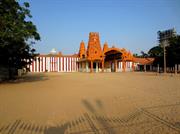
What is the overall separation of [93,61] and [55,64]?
13461 millimetres

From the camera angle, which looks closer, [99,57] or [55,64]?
[99,57]

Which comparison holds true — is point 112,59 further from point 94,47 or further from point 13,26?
point 13,26

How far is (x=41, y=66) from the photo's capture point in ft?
182

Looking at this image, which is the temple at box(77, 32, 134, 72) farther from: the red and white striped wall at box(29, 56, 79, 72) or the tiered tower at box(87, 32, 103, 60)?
the red and white striped wall at box(29, 56, 79, 72)

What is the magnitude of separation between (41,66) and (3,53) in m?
37.4

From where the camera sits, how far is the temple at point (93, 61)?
45.4 metres

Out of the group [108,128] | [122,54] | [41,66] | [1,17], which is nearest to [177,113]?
[108,128]

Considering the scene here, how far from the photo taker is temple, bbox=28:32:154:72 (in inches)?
1789

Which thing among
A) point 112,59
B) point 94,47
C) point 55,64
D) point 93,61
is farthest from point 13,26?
point 55,64

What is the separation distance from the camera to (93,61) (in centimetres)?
4778

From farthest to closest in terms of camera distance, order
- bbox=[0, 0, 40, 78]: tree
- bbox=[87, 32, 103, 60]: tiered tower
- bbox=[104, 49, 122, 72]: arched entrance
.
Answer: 1. bbox=[104, 49, 122, 72]: arched entrance
2. bbox=[87, 32, 103, 60]: tiered tower
3. bbox=[0, 0, 40, 78]: tree

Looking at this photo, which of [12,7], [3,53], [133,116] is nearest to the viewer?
[133,116]

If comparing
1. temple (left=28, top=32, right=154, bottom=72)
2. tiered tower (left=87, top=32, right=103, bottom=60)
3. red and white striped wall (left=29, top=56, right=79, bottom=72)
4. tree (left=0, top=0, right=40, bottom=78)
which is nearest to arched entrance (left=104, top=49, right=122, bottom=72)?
temple (left=28, top=32, right=154, bottom=72)

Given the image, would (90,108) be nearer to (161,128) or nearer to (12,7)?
(161,128)
